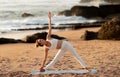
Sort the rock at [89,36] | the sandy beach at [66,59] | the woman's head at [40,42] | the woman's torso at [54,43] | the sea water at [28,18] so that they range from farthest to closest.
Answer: the sea water at [28,18] → the rock at [89,36] → the sandy beach at [66,59] → the woman's torso at [54,43] → the woman's head at [40,42]

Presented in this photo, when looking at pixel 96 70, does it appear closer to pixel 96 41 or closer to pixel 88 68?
pixel 88 68

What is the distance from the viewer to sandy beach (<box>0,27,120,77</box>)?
1017 cm

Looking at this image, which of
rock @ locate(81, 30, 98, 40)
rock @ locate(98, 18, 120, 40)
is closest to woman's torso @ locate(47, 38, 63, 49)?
→ rock @ locate(98, 18, 120, 40)

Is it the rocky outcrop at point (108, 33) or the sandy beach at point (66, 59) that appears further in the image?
the rocky outcrop at point (108, 33)

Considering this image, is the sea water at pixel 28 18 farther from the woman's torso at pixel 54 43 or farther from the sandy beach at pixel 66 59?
the woman's torso at pixel 54 43

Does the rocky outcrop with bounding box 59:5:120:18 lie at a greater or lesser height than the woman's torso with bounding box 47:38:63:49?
lesser

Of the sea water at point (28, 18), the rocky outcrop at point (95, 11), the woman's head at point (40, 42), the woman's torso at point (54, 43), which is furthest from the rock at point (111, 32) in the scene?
the rocky outcrop at point (95, 11)

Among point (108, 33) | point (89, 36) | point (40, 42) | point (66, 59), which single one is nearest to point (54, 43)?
point (40, 42)

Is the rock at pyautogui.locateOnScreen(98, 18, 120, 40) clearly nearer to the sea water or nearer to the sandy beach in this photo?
the sandy beach

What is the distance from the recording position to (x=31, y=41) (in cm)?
1617

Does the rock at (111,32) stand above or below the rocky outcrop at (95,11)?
above

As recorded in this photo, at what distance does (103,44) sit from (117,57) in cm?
285

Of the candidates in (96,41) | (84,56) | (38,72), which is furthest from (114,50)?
(38,72)

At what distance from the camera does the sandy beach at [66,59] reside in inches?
400
